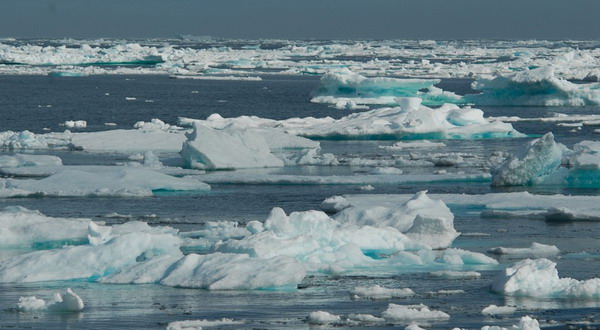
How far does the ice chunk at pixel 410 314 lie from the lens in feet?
30.1

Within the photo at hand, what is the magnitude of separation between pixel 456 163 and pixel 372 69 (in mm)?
35543

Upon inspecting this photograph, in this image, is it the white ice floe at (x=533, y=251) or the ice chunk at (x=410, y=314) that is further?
the white ice floe at (x=533, y=251)

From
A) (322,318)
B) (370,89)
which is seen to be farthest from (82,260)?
(370,89)

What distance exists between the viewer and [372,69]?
57.1 meters

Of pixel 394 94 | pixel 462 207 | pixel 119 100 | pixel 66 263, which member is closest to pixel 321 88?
pixel 394 94

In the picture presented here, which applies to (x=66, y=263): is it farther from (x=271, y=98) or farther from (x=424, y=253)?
(x=271, y=98)

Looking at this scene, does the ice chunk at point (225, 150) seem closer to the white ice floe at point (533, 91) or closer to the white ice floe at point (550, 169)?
the white ice floe at point (550, 169)

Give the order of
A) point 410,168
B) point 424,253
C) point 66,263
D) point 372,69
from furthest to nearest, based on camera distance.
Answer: point 372,69 → point 410,168 → point 424,253 → point 66,263

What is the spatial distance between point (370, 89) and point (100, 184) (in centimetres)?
1966

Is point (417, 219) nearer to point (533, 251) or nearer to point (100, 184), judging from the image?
point (533, 251)

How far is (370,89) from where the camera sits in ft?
120

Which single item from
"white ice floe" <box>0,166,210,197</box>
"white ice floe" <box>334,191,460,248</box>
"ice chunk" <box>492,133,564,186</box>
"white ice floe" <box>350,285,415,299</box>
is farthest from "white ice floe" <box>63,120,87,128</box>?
"white ice floe" <box>350,285,415,299</box>

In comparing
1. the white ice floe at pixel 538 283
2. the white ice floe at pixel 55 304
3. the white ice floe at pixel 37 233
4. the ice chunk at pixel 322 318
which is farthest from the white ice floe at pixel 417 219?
the white ice floe at pixel 55 304

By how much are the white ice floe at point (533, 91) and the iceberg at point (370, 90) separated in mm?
1118
